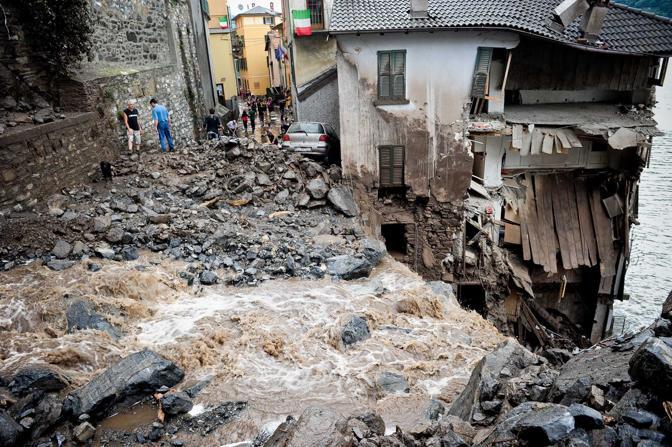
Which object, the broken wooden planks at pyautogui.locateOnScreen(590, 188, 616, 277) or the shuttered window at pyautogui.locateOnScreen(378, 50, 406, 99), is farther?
the broken wooden planks at pyautogui.locateOnScreen(590, 188, 616, 277)

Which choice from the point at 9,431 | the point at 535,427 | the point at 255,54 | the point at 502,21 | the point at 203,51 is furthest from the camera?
the point at 255,54

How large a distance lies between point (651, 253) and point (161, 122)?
76.0 feet

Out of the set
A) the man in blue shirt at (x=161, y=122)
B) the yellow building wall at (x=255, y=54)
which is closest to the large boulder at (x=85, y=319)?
the man in blue shirt at (x=161, y=122)

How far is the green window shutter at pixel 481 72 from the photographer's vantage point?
40.8 feet

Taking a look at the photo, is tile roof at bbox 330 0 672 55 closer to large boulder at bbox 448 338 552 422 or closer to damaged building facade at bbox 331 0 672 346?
damaged building facade at bbox 331 0 672 346

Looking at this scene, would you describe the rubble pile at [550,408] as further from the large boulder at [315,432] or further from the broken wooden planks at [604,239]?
the broken wooden planks at [604,239]

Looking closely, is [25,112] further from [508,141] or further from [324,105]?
[508,141]

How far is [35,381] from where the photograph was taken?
602 cm

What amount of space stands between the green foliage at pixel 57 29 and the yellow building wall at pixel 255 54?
128 feet

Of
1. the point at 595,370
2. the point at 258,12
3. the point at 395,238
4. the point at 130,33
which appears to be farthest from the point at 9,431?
the point at 258,12

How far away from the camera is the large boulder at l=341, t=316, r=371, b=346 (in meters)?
7.88

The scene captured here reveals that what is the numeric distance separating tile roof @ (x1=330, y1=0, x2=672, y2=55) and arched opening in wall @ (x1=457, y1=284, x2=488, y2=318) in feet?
23.9

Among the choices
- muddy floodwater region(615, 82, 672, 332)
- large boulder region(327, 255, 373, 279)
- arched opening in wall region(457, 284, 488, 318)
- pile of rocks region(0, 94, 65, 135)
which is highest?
pile of rocks region(0, 94, 65, 135)

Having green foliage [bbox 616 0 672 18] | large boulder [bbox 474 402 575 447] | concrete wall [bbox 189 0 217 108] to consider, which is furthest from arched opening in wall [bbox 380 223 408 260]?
green foliage [bbox 616 0 672 18]
